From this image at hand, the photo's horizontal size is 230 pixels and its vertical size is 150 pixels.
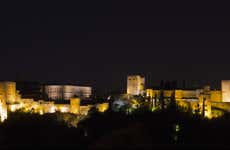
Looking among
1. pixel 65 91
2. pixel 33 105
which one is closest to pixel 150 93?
pixel 33 105

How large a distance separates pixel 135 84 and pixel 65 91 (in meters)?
13.4

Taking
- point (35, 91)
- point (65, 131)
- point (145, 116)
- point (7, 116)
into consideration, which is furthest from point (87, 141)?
point (35, 91)

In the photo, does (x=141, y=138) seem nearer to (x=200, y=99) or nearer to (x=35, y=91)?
(x=200, y=99)

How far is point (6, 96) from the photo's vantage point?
4172 cm

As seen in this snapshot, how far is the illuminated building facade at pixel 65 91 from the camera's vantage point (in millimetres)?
59122

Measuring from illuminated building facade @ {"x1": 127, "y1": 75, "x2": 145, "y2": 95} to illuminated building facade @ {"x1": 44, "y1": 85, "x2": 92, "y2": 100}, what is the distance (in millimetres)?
9055

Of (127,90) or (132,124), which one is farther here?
(127,90)

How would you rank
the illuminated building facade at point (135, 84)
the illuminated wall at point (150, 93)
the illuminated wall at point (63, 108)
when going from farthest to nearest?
the illuminated building facade at point (135, 84), the illuminated wall at point (150, 93), the illuminated wall at point (63, 108)

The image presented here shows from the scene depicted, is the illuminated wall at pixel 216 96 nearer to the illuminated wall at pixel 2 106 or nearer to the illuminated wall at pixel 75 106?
the illuminated wall at pixel 75 106

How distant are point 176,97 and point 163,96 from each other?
1341 mm

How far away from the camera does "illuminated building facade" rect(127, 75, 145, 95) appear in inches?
1987

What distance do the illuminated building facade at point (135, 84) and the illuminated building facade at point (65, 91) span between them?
29.7ft

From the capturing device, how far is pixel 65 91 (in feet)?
200

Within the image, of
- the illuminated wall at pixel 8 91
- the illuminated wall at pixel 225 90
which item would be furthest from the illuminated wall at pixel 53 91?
the illuminated wall at pixel 225 90
